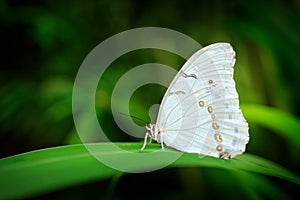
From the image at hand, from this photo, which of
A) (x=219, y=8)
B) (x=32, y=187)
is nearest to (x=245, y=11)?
(x=219, y=8)

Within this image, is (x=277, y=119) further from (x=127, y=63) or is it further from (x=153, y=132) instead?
(x=127, y=63)

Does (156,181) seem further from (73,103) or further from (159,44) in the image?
(159,44)

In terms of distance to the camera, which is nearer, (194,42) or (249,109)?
(249,109)

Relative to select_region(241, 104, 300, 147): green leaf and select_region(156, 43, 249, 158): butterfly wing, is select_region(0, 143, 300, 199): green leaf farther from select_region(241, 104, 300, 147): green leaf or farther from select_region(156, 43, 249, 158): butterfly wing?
select_region(241, 104, 300, 147): green leaf

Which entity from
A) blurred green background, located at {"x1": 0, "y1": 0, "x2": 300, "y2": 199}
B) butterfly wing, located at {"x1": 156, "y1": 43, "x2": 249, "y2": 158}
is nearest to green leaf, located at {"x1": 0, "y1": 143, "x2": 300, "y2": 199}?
butterfly wing, located at {"x1": 156, "y1": 43, "x2": 249, "y2": 158}

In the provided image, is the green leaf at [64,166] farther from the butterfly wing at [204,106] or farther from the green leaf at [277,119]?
the green leaf at [277,119]

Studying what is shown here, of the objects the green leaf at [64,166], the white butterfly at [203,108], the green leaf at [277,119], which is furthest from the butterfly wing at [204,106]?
the green leaf at [277,119]
